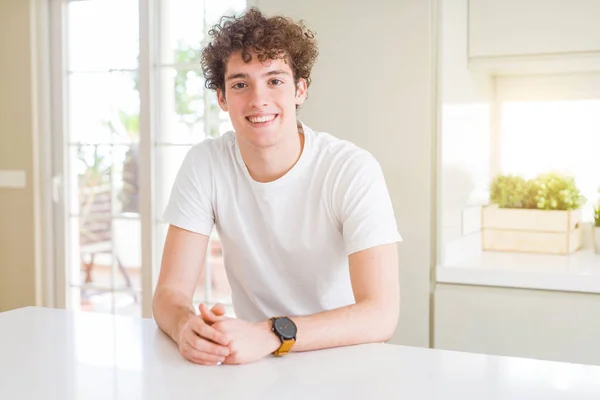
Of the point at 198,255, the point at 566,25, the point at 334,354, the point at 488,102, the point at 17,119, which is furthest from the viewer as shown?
the point at 17,119

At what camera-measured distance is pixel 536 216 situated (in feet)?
9.50

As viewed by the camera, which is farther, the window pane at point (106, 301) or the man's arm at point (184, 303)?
the window pane at point (106, 301)

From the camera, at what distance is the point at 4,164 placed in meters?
3.83

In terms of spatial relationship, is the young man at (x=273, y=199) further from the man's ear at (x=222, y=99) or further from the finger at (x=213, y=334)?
the finger at (x=213, y=334)

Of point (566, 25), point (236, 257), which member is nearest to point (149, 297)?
point (236, 257)

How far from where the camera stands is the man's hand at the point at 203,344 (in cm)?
137

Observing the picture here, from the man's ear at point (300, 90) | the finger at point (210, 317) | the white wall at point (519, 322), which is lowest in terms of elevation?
the white wall at point (519, 322)

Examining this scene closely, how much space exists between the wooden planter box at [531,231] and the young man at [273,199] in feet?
3.95

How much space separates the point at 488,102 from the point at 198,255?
1.81 m

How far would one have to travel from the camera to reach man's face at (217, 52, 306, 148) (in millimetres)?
1871

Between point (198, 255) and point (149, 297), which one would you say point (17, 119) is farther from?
point (198, 255)

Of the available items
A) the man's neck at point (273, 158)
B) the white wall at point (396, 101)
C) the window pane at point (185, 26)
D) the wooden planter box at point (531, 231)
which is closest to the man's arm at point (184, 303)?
the man's neck at point (273, 158)

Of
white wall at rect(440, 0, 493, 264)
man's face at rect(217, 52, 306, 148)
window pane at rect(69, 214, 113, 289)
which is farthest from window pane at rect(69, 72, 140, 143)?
man's face at rect(217, 52, 306, 148)

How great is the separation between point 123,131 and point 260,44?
80.5 inches
